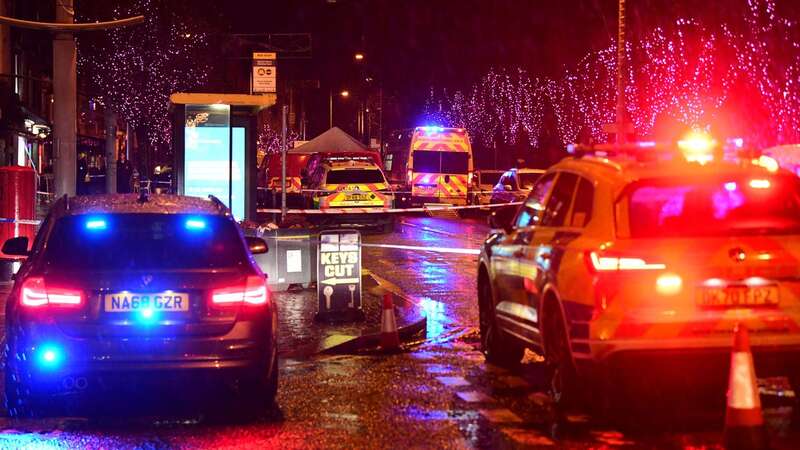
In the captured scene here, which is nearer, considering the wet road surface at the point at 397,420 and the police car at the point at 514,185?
the wet road surface at the point at 397,420

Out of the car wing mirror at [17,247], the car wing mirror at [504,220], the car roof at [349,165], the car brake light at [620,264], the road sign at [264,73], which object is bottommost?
the car wing mirror at [17,247]

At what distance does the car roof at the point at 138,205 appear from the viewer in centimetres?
830

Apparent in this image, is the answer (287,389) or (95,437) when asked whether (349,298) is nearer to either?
(287,389)

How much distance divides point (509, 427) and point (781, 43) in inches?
1108

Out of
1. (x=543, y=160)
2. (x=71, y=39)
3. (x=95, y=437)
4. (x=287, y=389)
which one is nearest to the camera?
(x=95, y=437)

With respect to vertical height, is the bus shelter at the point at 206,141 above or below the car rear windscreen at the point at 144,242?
above

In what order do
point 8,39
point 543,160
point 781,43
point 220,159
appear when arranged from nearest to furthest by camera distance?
point 220,159, point 781,43, point 8,39, point 543,160

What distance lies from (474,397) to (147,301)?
2.60m

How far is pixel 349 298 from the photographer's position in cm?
1307

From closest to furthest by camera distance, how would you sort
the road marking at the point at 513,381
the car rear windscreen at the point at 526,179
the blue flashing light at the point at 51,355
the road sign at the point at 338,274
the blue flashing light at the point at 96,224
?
1. the blue flashing light at the point at 51,355
2. the blue flashing light at the point at 96,224
3. the road marking at the point at 513,381
4. the road sign at the point at 338,274
5. the car rear windscreen at the point at 526,179

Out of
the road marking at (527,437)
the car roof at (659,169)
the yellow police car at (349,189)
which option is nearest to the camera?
the road marking at (527,437)

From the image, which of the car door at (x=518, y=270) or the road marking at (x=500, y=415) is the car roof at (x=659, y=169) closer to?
the car door at (x=518, y=270)

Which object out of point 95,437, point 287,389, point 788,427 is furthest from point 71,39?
point 788,427

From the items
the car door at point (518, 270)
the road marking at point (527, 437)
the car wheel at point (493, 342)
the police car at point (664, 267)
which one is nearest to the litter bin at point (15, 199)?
the car wheel at point (493, 342)
